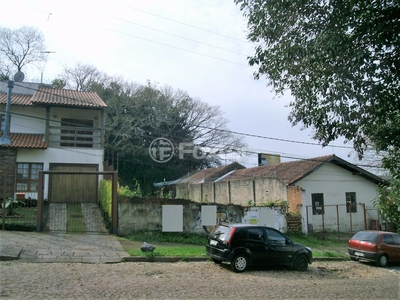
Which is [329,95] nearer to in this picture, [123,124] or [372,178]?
[372,178]

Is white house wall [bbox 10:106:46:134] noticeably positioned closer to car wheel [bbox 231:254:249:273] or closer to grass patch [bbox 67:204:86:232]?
grass patch [bbox 67:204:86:232]

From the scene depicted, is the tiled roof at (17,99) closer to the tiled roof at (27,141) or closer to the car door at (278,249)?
the tiled roof at (27,141)

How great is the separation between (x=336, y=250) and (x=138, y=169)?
26510 mm

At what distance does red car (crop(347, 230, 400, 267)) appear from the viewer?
14.5 m

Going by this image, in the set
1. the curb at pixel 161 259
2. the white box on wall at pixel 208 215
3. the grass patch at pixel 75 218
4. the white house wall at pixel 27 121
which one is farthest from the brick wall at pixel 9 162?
the curb at pixel 161 259

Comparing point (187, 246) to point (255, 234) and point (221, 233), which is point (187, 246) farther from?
point (255, 234)

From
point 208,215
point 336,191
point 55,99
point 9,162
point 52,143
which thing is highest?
point 55,99

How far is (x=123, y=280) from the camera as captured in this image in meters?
9.09

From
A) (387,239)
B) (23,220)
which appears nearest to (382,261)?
(387,239)

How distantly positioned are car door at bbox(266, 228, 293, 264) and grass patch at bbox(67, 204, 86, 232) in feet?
26.7

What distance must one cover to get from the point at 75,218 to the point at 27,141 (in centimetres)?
837

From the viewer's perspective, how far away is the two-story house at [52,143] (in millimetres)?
22047

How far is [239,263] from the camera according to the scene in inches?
443

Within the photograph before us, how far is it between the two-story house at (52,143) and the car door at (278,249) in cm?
1296
